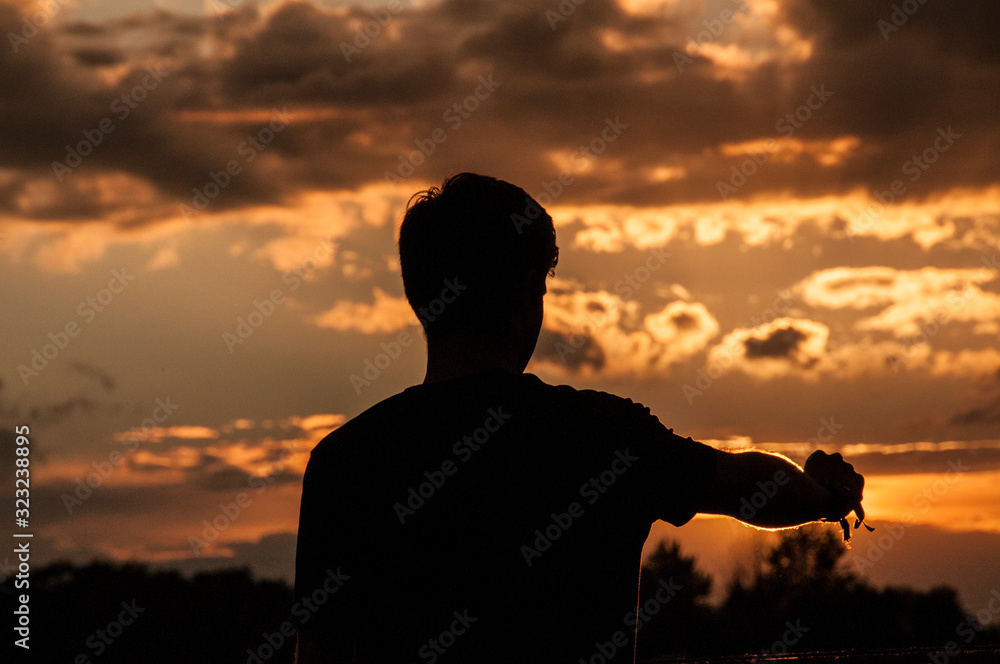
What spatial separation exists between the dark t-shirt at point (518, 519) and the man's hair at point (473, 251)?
0.71 feet

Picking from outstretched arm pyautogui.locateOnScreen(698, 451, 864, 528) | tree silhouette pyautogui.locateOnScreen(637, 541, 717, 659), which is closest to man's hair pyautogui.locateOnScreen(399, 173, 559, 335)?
outstretched arm pyautogui.locateOnScreen(698, 451, 864, 528)

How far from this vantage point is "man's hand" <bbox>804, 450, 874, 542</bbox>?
2.32 meters

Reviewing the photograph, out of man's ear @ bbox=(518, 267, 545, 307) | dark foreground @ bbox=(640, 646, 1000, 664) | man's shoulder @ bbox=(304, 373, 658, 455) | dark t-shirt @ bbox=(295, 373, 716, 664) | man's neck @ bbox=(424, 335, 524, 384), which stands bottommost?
dark foreground @ bbox=(640, 646, 1000, 664)

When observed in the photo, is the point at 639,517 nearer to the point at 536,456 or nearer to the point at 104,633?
the point at 536,456

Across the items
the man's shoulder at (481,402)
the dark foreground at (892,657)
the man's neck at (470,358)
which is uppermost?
the man's neck at (470,358)

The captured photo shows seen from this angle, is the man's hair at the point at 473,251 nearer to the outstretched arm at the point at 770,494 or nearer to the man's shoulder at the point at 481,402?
the man's shoulder at the point at 481,402

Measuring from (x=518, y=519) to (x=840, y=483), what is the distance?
32.4 inches

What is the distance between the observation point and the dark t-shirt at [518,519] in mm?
2150

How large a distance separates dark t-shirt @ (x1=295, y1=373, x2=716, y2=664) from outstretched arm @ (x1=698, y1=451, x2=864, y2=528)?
0.05m

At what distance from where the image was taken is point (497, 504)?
2182 millimetres

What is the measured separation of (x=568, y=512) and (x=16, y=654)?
3775 cm

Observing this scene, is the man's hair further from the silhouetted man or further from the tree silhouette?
the tree silhouette

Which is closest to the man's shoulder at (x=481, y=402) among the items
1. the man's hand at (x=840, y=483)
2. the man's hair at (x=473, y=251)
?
the man's hair at (x=473, y=251)

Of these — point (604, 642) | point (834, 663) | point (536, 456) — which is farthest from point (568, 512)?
point (834, 663)
